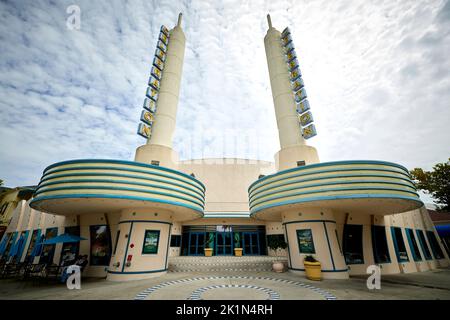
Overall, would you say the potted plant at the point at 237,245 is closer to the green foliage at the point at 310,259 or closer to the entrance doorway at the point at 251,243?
the entrance doorway at the point at 251,243

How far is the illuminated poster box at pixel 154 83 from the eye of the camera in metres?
18.2

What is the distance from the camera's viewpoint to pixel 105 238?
1397 cm

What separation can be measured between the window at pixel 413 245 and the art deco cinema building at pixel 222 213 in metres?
0.11

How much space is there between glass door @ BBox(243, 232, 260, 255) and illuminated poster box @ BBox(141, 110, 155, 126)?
17070 mm

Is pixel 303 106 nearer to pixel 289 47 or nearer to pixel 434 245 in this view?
pixel 289 47

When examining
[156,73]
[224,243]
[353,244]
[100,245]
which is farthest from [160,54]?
[353,244]

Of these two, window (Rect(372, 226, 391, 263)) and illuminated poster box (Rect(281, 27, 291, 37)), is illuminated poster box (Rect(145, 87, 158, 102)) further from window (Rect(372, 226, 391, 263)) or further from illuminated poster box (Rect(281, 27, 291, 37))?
window (Rect(372, 226, 391, 263))

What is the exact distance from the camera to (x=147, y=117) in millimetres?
16953

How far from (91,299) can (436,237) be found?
31.2m

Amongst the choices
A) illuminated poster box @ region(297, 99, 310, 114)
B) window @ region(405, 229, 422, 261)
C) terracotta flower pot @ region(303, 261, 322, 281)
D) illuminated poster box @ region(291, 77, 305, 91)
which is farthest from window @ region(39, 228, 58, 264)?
window @ region(405, 229, 422, 261)

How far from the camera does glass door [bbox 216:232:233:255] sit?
79.1ft

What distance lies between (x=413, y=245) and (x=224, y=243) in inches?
716
